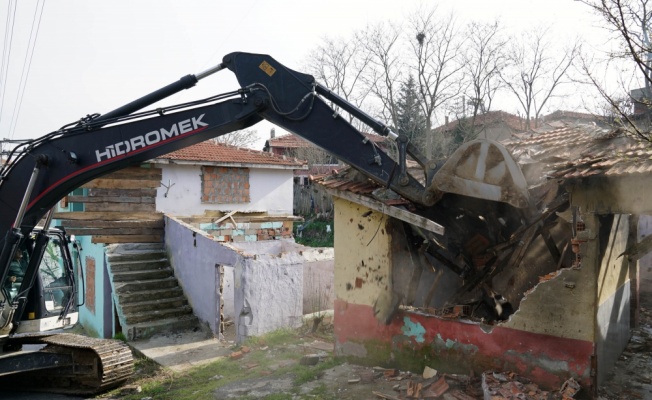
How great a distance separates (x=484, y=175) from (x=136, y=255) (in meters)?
10.9

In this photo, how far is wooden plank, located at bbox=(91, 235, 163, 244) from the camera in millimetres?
14068

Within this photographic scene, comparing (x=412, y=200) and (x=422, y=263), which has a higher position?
(x=412, y=200)

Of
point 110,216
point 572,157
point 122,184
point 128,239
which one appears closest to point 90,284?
point 128,239

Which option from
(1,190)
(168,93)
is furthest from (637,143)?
(1,190)

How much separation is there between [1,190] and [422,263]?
6.61m

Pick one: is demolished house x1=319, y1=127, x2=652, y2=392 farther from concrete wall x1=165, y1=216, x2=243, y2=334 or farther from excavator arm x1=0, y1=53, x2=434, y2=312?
concrete wall x1=165, y1=216, x2=243, y2=334

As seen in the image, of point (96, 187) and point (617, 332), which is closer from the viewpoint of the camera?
point (617, 332)

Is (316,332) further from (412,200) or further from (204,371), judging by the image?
(412,200)

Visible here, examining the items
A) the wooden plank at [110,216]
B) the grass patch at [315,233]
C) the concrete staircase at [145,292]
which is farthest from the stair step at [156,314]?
the grass patch at [315,233]

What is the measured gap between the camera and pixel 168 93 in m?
6.86

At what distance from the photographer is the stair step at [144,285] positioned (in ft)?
40.7

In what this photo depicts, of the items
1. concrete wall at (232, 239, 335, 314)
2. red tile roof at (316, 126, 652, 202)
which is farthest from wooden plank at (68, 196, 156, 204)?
red tile roof at (316, 126, 652, 202)

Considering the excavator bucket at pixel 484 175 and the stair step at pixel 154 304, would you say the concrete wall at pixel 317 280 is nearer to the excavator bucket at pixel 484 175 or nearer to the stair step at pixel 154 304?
the stair step at pixel 154 304

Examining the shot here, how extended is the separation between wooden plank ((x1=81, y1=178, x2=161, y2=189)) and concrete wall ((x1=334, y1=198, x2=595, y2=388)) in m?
8.82
